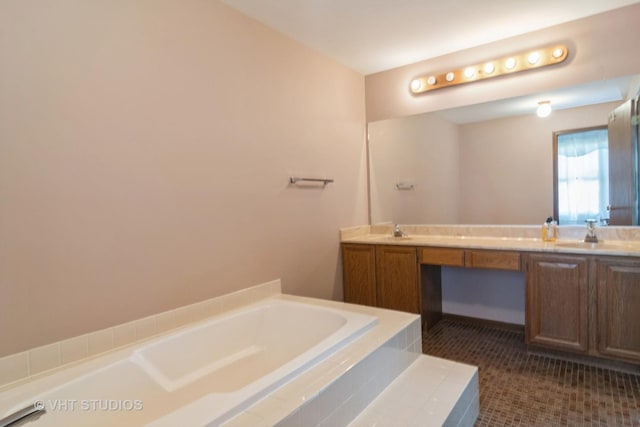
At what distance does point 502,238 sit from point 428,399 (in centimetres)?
180

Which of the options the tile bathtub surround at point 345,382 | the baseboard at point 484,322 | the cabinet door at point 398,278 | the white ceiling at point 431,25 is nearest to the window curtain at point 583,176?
the white ceiling at point 431,25

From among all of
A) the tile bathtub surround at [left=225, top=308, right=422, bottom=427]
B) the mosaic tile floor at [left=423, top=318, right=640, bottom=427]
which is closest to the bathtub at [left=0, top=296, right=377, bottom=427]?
the tile bathtub surround at [left=225, top=308, right=422, bottom=427]

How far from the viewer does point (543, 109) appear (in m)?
2.71

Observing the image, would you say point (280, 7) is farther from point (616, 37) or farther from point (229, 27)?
point (616, 37)

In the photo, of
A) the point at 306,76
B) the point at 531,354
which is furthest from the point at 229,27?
the point at 531,354

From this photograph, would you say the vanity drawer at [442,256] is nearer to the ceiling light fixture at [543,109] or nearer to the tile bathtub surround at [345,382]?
the tile bathtub surround at [345,382]

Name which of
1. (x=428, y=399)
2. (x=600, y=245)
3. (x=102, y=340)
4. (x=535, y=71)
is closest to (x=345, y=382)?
(x=428, y=399)

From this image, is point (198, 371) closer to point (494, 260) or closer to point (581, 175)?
point (494, 260)

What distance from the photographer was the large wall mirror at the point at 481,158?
8.45 ft

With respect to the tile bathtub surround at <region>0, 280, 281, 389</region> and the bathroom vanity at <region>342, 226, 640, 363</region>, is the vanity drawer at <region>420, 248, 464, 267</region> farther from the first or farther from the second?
the tile bathtub surround at <region>0, 280, 281, 389</region>

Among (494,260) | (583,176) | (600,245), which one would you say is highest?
(583,176)

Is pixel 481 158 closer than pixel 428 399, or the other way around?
pixel 428 399

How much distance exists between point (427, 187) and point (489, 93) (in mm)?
930

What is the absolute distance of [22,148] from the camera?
1360 mm
